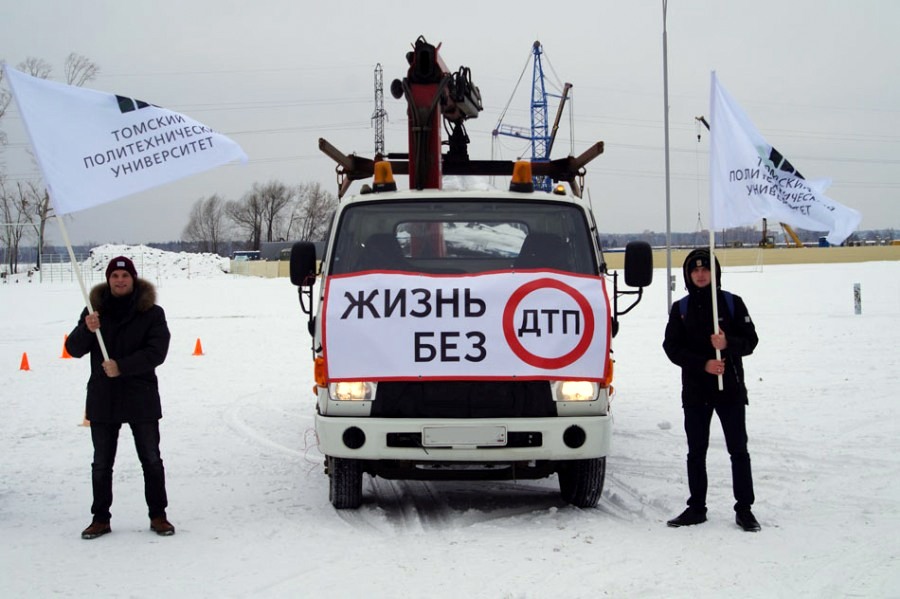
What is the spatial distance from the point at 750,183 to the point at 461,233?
218 cm

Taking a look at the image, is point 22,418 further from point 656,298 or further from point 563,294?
point 656,298

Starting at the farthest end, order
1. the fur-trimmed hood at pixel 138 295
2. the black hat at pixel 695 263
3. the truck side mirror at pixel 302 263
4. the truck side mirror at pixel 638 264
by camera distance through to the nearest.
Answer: the truck side mirror at pixel 302 263 < the truck side mirror at pixel 638 264 < the black hat at pixel 695 263 < the fur-trimmed hood at pixel 138 295

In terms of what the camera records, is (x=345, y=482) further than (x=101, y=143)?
Yes

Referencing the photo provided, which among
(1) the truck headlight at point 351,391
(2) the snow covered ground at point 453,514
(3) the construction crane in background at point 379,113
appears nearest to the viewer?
(2) the snow covered ground at point 453,514

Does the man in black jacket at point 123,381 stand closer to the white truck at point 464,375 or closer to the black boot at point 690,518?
the white truck at point 464,375

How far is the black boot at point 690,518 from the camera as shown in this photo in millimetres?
6223

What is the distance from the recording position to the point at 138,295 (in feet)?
20.1

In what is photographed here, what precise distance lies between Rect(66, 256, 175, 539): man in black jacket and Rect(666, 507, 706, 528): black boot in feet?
10.9

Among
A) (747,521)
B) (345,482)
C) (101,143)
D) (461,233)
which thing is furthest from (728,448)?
(101,143)

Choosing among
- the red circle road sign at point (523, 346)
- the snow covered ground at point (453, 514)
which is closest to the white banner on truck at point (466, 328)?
the red circle road sign at point (523, 346)

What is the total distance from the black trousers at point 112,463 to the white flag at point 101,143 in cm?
149

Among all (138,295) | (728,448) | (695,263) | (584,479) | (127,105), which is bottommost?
(584,479)

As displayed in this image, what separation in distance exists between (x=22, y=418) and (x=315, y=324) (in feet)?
18.4

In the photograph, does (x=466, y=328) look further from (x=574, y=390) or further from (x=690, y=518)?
(x=690, y=518)
